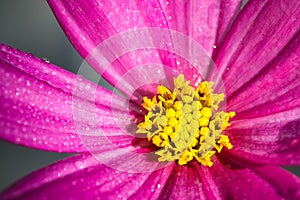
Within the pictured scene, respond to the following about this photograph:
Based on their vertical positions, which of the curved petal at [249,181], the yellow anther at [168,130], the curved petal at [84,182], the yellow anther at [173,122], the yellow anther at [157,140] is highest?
the yellow anther at [173,122]

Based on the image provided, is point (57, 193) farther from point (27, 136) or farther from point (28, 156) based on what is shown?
point (28, 156)

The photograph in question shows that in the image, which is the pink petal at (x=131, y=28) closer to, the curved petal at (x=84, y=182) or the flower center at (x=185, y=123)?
the flower center at (x=185, y=123)

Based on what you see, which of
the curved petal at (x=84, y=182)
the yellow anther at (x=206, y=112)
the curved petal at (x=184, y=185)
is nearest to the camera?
the curved petal at (x=84, y=182)

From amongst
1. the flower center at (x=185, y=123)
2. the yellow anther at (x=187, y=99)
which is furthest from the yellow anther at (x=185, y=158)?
the yellow anther at (x=187, y=99)

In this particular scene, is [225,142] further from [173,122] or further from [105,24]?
[105,24]

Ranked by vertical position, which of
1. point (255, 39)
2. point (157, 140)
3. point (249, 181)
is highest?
point (255, 39)

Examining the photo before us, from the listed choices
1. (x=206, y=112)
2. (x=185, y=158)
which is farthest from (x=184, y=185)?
(x=206, y=112)

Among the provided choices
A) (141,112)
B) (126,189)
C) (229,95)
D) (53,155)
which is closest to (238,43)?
(229,95)

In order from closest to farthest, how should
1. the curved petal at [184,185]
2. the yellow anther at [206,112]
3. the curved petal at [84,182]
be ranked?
1. the curved petal at [84,182]
2. the curved petal at [184,185]
3. the yellow anther at [206,112]
